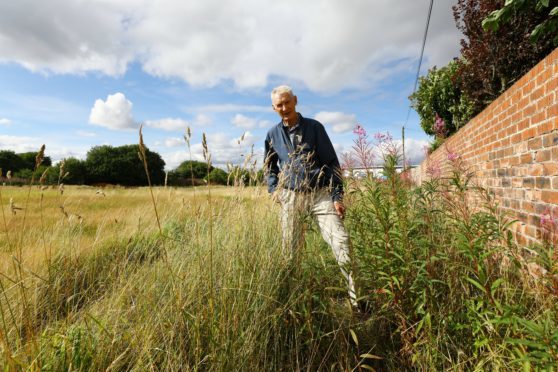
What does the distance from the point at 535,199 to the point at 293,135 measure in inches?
81.9

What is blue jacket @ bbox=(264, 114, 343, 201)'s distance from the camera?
9.50 feet

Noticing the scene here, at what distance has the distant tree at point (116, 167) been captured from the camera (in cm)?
5788

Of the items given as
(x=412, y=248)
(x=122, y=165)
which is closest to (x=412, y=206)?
(x=412, y=248)

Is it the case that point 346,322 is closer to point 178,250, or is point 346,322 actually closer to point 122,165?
point 178,250

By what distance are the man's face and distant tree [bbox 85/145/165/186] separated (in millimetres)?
58138

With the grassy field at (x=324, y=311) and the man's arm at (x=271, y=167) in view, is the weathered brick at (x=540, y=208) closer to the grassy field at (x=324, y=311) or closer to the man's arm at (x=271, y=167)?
the grassy field at (x=324, y=311)

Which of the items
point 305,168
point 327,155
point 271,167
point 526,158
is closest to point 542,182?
point 526,158

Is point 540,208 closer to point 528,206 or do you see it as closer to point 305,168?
point 528,206

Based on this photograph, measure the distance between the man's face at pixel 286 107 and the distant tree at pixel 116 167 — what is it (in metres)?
58.1

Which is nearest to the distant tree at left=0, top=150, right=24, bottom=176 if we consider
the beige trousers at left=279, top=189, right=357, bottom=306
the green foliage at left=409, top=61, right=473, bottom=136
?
the green foliage at left=409, top=61, right=473, bottom=136

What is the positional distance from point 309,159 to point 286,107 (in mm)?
557

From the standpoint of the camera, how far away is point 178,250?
2.77 m

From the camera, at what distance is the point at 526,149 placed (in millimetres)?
2646

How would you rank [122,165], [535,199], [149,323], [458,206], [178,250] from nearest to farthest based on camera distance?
[149,323], [458,206], [535,199], [178,250], [122,165]
